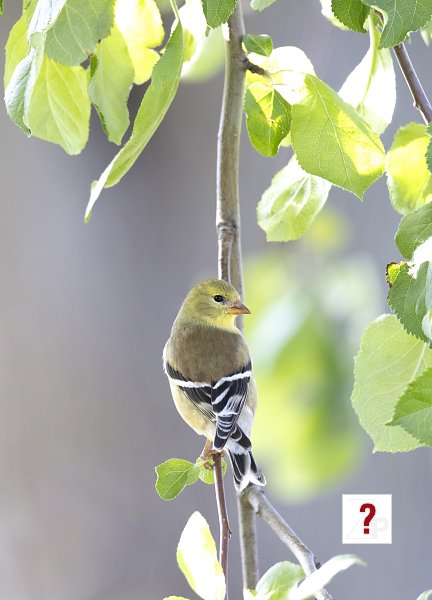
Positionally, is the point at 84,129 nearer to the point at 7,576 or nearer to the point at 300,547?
the point at 300,547

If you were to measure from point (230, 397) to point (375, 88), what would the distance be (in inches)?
22.9

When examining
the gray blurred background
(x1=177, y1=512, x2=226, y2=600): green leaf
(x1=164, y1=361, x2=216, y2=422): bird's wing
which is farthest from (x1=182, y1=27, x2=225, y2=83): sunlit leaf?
the gray blurred background

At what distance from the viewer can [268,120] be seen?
1.85ft

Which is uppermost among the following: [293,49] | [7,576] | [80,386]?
[293,49]

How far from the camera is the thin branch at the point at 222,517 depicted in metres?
0.56

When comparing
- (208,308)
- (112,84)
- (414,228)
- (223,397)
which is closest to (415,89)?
(414,228)

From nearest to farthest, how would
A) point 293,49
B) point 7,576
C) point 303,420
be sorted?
point 303,420 → point 293,49 → point 7,576

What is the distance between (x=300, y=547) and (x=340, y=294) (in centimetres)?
A: 28

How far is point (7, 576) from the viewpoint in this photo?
1.81 m

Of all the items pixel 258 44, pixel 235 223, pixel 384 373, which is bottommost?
pixel 384 373

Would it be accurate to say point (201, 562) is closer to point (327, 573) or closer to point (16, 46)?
point (327, 573)

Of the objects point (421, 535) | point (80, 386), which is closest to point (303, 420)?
point (421, 535)

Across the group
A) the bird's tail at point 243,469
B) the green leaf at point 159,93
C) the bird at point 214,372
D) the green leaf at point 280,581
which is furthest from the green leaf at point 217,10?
the bird at point 214,372

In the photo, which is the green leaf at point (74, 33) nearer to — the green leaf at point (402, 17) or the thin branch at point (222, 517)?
the green leaf at point (402, 17)
